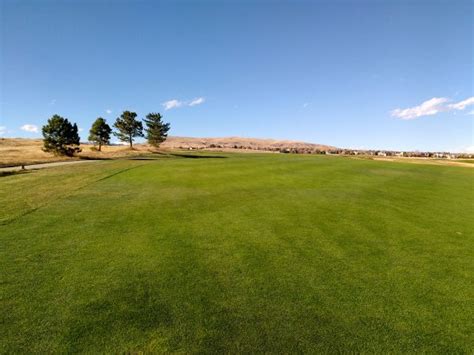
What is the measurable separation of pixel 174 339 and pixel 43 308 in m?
2.45

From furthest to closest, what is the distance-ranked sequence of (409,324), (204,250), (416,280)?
(204,250) → (416,280) → (409,324)

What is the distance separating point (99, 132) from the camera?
7525 centimetres

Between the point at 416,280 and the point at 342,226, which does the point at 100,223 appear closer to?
the point at 342,226

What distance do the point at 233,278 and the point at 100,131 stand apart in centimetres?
7803

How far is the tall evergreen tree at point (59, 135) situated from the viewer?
55594 mm

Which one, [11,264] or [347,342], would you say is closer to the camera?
[347,342]

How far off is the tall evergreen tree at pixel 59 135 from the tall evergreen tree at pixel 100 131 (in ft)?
54.4

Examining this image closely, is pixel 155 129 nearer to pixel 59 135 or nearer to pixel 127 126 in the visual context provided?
pixel 127 126

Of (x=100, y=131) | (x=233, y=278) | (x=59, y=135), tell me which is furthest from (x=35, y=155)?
(x=233, y=278)

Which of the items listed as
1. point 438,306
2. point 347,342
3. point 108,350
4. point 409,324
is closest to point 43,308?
point 108,350

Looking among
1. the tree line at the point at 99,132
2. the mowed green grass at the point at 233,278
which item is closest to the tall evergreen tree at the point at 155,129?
the tree line at the point at 99,132

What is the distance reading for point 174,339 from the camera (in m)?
4.50

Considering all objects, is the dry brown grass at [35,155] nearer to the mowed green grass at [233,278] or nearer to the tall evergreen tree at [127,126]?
the tall evergreen tree at [127,126]

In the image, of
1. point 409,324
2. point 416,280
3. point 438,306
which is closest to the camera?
point 409,324
